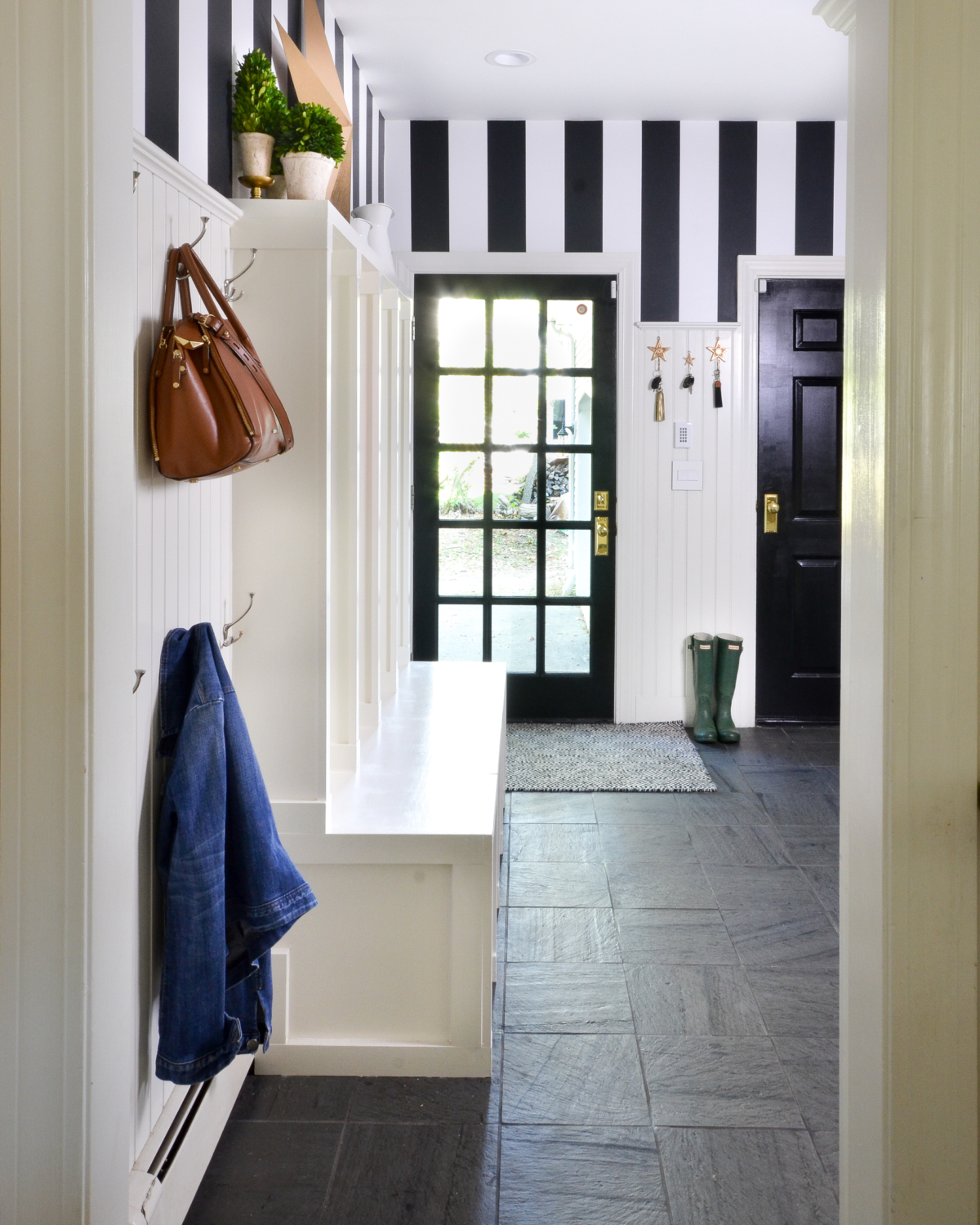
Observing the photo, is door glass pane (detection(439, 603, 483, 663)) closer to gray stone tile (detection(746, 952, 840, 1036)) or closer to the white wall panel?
the white wall panel

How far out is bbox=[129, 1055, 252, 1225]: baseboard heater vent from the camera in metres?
1.54

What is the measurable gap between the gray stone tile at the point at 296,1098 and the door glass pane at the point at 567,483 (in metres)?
3.41

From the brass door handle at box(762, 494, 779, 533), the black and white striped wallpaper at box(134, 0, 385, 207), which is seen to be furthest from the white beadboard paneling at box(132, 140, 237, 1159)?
the brass door handle at box(762, 494, 779, 533)

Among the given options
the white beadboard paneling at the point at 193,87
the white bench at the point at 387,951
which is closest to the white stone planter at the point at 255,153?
the white beadboard paneling at the point at 193,87

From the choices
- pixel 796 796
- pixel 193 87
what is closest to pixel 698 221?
pixel 796 796

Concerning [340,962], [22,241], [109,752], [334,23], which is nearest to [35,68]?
[22,241]

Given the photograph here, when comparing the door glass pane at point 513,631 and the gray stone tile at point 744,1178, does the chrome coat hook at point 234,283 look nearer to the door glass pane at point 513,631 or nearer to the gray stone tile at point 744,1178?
the gray stone tile at point 744,1178

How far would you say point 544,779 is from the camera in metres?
4.27

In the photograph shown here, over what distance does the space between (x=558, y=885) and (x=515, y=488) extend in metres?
2.44

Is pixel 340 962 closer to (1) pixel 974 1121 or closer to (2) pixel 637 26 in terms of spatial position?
(1) pixel 974 1121

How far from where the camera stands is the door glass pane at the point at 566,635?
521cm

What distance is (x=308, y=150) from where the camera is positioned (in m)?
2.27

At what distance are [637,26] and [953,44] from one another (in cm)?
328

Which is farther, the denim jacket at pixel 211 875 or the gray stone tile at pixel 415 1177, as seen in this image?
the gray stone tile at pixel 415 1177
